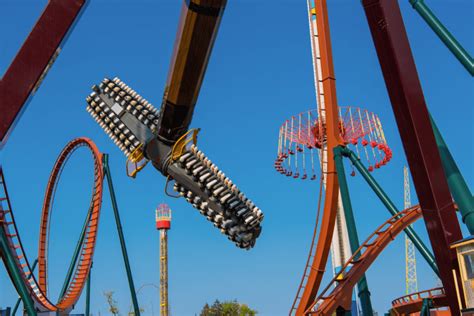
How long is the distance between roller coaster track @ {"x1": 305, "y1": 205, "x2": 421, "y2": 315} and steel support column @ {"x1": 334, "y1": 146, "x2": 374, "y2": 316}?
0.36 meters

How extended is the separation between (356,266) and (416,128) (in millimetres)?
9179

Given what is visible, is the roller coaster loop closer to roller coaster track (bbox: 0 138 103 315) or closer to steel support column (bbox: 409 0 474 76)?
roller coaster track (bbox: 0 138 103 315)

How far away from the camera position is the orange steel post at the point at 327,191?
18.4m

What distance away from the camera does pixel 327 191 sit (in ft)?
61.9

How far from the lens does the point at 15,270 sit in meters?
19.6

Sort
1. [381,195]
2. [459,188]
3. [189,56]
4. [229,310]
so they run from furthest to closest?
[229,310] → [381,195] → [459,188] → [189,56]

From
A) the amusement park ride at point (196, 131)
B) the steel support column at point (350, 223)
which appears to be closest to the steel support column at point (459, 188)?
the amusement park ride at point (196, 131)

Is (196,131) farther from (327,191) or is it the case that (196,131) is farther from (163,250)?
(163,250)

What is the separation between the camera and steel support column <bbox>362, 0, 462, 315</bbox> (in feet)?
31.5

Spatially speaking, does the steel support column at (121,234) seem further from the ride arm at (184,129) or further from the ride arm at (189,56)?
the ride arm at (189,56)

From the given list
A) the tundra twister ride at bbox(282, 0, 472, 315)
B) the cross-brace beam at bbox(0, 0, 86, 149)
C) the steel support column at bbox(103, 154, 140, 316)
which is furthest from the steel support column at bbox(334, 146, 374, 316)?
the cross-brace beam at bbox(0, 0, 86, 149)

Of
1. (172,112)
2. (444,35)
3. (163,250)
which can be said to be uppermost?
(163,250)

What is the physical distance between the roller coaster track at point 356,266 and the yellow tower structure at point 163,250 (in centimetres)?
4597

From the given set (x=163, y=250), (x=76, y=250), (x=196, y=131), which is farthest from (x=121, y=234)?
(x=163, y=250)
